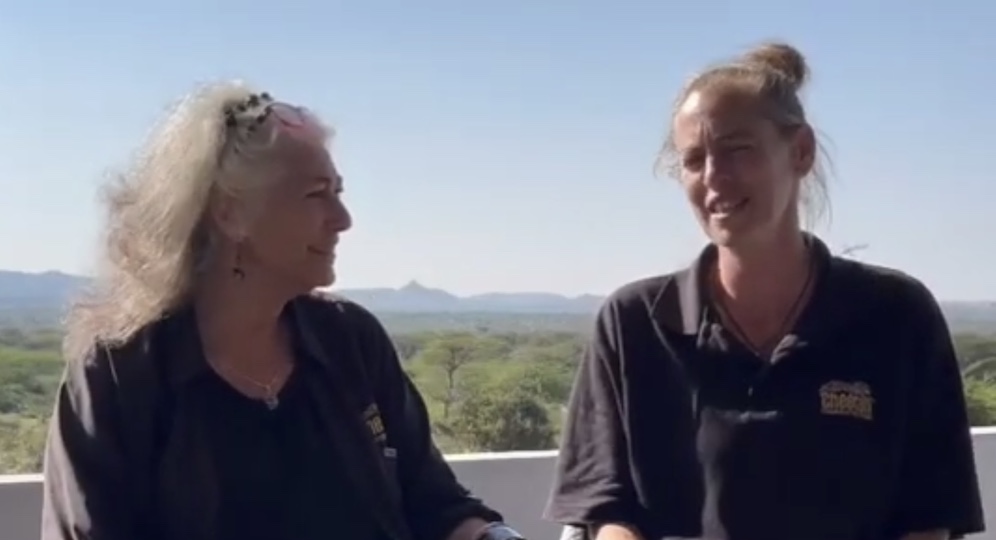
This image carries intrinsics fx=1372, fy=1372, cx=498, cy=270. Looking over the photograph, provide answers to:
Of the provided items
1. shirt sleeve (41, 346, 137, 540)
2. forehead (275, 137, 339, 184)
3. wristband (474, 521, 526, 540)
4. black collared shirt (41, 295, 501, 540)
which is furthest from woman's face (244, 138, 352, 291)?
wristband (474, 521, 526, 540)

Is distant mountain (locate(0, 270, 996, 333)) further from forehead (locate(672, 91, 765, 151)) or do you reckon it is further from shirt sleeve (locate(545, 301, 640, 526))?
forehead (locate(672, 91, 765, 151))

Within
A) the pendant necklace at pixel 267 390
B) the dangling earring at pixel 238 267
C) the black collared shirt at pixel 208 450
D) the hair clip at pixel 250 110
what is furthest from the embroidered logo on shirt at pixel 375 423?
the hair clip at pixel 250 110

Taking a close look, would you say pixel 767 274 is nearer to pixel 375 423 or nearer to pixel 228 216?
pixel 375 423

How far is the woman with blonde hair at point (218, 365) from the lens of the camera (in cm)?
169

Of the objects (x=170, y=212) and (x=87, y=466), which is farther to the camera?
(x=170, y=212)

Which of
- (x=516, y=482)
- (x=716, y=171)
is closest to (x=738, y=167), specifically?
(x=716, y=171)

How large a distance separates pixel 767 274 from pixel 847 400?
0.68 feet

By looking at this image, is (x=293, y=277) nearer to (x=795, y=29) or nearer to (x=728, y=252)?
(x=728, y=252)

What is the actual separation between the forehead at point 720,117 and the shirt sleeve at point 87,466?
0.84 meters

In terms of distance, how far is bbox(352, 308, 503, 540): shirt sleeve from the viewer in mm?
1928

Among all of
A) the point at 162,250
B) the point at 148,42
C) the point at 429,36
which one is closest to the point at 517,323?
the point at 429,36

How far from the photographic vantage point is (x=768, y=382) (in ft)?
6.21

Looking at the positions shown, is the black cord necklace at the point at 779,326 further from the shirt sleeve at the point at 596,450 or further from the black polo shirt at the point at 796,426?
the shirt sleeve at the point at 596,450

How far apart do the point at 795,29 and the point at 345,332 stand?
1.33 m
